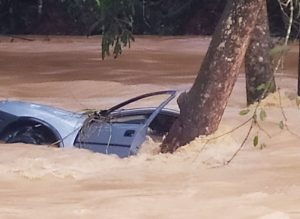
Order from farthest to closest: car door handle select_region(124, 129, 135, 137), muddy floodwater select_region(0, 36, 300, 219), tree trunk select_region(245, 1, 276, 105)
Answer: tree trunk select_region(245, 1, 276, 105) → car door handle select_region(124, 129, 135, 137) → muddy floodwater select_region(0, 36, 300, 219)

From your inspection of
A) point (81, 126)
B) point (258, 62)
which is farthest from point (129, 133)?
point (258, 62)

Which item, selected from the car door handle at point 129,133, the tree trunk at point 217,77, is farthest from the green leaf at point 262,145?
the car door handle at point 129,133

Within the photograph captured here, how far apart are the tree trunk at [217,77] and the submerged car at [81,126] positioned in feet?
0.98

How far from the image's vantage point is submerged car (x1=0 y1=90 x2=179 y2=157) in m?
10.4

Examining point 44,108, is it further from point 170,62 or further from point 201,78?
point 170,62

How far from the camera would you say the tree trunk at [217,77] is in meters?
10.9

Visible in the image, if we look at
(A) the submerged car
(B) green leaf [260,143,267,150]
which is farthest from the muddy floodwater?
(A) the submerged car

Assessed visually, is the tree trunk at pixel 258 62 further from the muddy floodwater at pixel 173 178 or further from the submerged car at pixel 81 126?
the submerged car at pixel 81 126

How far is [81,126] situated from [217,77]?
64.0 inches

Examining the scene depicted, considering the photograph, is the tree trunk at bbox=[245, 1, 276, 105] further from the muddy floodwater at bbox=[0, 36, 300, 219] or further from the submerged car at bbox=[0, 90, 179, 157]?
the submerged car at bbox=[0, 90, 179, 157]

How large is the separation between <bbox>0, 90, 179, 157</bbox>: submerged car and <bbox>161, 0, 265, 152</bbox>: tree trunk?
11.7 inches

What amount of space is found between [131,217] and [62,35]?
→ 95.6 ft

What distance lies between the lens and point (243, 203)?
27.1ft

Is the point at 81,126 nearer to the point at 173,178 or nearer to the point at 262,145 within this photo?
the point at 173,178
